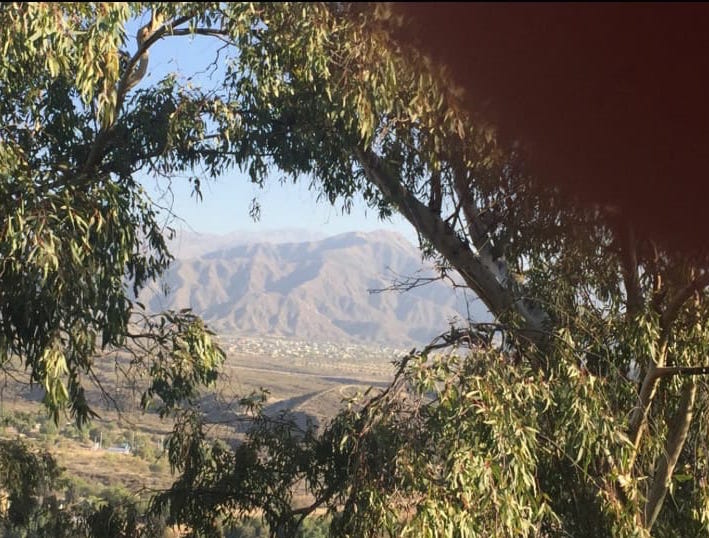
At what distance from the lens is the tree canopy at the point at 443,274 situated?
4.39 m

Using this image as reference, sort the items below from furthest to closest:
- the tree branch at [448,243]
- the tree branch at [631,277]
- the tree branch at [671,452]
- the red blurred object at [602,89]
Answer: the tree branch at [448,243] < the tree branch at [671,452] < the tree branch at [631,277] < the red blurred object at [602,89]

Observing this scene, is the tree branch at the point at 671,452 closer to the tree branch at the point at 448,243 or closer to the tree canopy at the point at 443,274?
the tree canopy at the point at 443,274

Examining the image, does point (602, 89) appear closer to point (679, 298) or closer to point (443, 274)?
point (679, 298)

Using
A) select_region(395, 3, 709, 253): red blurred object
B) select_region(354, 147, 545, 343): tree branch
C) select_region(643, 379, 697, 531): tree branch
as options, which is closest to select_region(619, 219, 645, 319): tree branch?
select_region(643, 379, 697, 531): tree branch

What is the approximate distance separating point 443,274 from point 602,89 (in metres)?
5.03

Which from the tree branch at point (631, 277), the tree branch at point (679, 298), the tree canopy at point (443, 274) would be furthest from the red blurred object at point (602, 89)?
the tree branch at point (631, 277)

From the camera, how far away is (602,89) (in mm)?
2451

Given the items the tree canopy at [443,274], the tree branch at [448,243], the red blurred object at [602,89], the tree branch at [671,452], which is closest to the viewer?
the red blurred object at [602,89]

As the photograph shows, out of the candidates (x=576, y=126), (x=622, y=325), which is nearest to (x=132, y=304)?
(x=622, y=325)

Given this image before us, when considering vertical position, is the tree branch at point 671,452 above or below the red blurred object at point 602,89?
below

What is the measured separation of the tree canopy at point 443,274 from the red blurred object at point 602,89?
0.61 metres

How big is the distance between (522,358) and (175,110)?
9.19 ft

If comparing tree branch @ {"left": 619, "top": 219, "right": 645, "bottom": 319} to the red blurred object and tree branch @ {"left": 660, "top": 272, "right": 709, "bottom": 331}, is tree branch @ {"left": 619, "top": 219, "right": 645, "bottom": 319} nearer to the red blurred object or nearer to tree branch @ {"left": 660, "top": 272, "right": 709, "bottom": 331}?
tree branch @ {"left": 660, "top": 272, "right": 709, "bottom": 331}

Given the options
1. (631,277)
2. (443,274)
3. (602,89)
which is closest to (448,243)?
(443,274)
